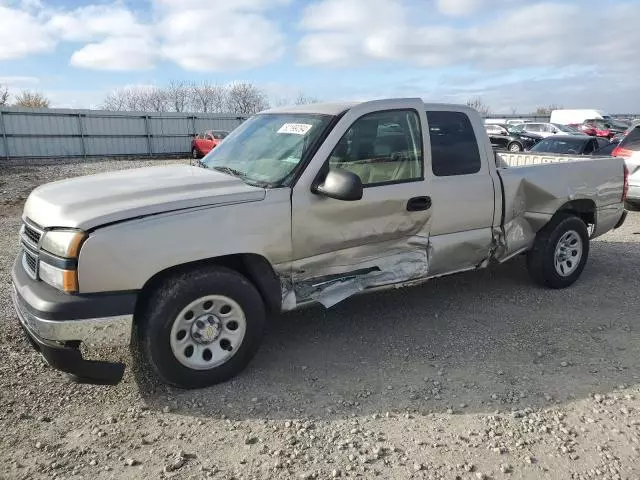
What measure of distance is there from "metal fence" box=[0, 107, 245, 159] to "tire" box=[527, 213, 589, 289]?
25.0m

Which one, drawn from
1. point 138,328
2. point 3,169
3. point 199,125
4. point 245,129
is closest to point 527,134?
point 199,125

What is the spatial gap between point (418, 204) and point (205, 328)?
1.92 m

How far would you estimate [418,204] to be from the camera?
419 centimetres

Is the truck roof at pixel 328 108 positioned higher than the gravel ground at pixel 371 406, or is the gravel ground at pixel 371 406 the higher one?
the truck roof at pixel 328 108

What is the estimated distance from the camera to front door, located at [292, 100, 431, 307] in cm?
374

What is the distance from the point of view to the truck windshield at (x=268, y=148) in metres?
3.82

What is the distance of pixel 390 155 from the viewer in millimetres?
4148

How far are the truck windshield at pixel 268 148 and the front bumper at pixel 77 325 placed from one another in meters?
1.31

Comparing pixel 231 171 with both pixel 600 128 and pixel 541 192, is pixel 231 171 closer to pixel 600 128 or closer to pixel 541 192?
pixel 541 192

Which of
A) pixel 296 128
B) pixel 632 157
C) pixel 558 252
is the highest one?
pixel 296 128

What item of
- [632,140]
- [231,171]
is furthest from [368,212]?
[632,140]

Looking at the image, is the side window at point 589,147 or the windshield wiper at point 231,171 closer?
the windshield wiper at point 231,171

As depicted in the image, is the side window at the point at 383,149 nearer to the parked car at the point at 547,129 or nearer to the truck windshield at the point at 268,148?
the truck windshield at the point at 268,148

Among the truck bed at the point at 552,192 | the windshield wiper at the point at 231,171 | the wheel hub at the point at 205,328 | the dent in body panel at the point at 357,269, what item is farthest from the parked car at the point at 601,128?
the wheel hub at the point at 205,328
